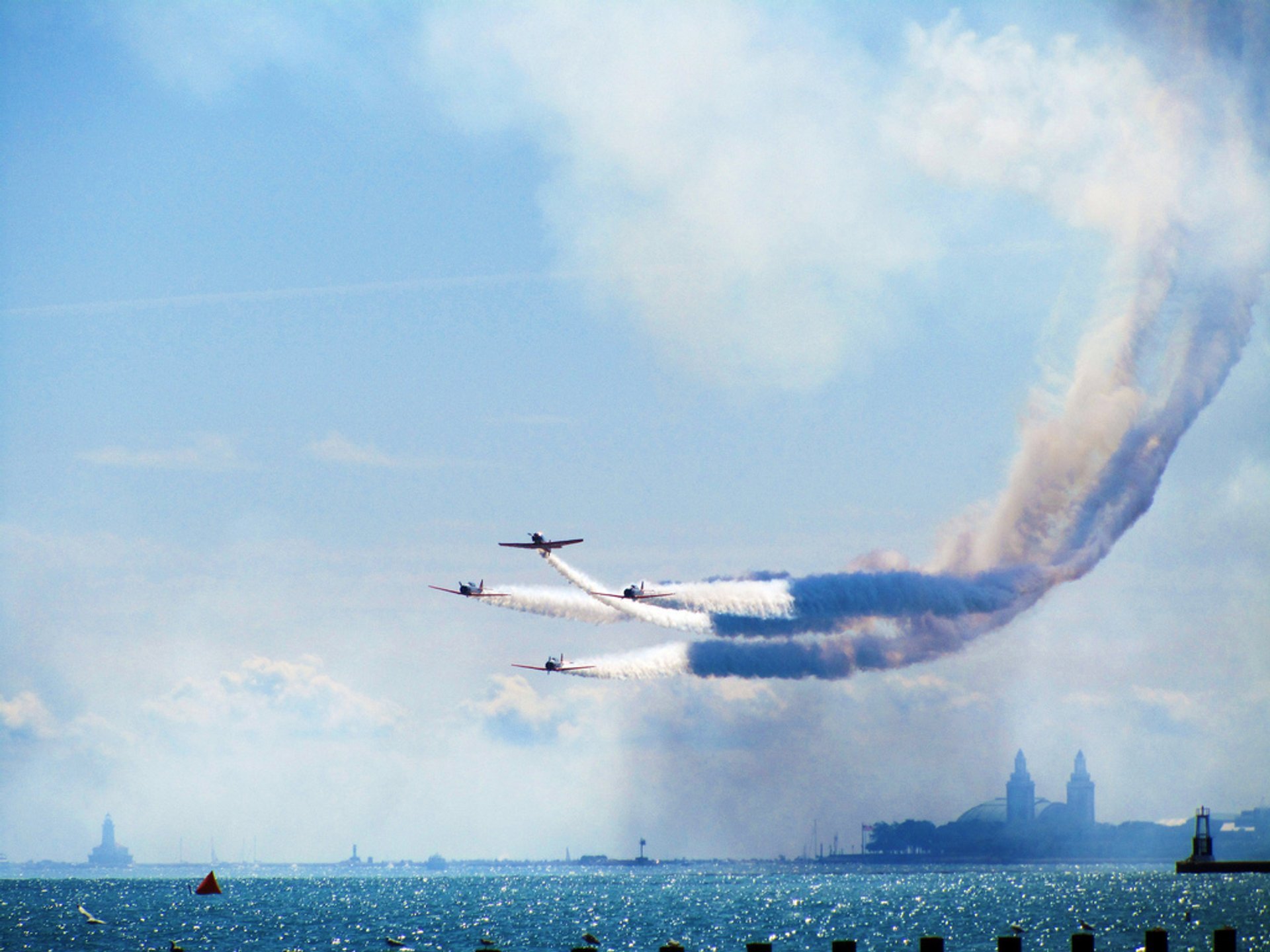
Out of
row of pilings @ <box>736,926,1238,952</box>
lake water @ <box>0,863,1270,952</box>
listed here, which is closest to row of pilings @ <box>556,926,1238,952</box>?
row of pilings @ <box>736,926,1238,952</box>

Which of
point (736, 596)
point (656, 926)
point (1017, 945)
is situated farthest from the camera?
point (656, 926)

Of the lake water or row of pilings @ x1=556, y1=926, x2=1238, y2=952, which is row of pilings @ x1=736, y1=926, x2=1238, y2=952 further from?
the lake water

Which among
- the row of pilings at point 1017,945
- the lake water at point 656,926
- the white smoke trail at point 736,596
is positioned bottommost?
the lake water at point 656,926

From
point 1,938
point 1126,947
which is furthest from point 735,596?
point 1,938

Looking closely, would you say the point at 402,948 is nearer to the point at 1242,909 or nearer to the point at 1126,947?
the point at 1126,947

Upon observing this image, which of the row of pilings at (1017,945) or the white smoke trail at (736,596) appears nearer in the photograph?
the row of pilings at (1017,945)

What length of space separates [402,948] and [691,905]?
8210 centimetres

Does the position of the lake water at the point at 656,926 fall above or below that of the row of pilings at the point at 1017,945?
below

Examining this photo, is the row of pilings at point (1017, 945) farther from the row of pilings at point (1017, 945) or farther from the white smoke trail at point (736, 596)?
the white smoke trail at point (736, 596)

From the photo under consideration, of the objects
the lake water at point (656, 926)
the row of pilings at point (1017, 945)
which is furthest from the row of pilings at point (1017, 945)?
the lake water at point (656, 926)

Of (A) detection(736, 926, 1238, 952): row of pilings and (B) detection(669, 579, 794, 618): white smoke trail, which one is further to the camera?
(B) detection(669, 579, 794, 618): white smoke trail

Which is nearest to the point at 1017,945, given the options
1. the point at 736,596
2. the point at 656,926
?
the point at 736,596

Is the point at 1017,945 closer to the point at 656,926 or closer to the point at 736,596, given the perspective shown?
the point at 736,596

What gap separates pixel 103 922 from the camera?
549ft
